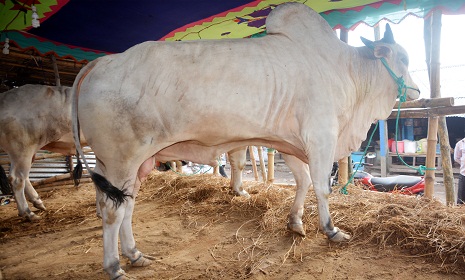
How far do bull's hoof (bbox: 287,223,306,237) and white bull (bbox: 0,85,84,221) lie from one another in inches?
130

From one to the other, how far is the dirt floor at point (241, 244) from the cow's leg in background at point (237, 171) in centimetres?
21

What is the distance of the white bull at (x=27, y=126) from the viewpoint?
13.3ft

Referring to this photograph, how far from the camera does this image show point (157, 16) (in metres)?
3.77

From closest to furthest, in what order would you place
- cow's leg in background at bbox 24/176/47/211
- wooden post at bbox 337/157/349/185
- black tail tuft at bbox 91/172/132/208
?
black tail tuft at bbox 91/172/132/208
wooden post at bbox 337/157/349/185
cow's leg in background at bbox 24/176/47/211

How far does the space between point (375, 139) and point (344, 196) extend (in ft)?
35.0

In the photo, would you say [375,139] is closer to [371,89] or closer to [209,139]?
[371,89]

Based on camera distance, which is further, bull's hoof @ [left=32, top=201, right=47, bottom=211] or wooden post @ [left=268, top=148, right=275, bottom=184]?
wooden post @ [left=268, top=148, right=275, bottom=184]

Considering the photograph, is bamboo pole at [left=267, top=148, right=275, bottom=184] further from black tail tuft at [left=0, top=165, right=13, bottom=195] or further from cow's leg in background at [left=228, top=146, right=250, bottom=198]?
black tail tuft at [left=0, top=165, right=13, bottom=195]

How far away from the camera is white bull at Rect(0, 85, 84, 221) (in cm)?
404

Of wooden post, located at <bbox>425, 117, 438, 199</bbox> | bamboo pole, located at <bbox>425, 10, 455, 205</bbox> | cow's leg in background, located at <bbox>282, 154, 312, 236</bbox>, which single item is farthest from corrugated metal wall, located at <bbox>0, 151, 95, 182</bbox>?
bamboo pole, located at <bbox>425, 10, 455, 205</bbox>

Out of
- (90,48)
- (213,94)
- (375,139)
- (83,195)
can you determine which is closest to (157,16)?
(90,48)

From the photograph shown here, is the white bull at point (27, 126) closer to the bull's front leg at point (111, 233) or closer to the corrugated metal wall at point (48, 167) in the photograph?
the corrugated metal wall at point (48, 167)

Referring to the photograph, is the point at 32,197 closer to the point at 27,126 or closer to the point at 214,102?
the point at 27,126

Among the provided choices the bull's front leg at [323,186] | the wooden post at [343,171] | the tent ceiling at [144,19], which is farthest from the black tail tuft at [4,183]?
the wooden post at [343,171]
